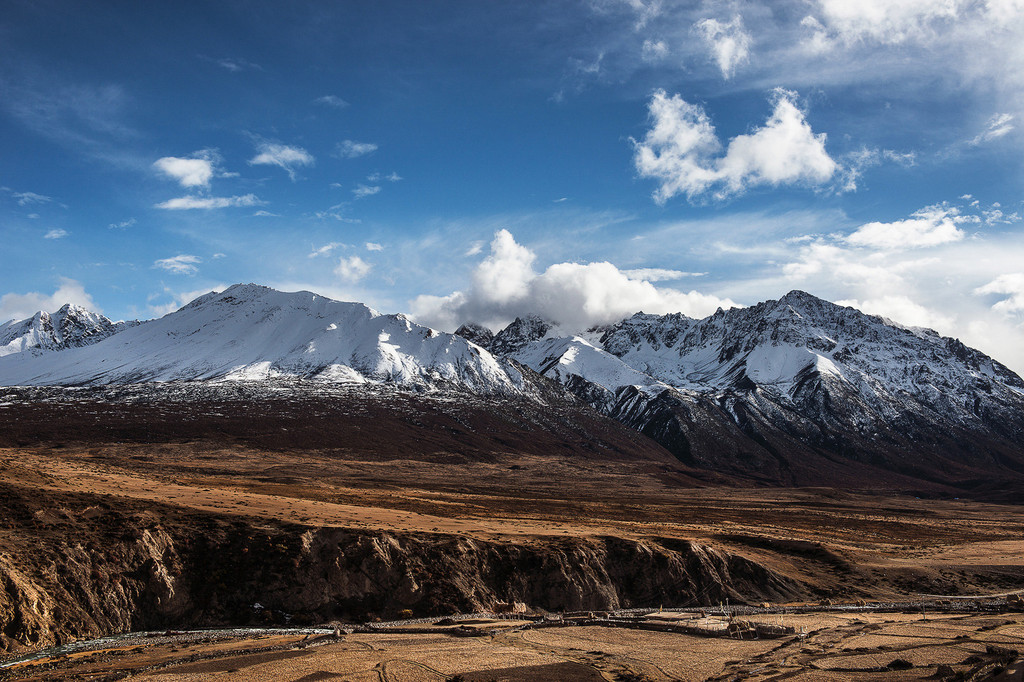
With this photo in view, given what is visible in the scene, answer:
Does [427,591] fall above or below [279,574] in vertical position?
below

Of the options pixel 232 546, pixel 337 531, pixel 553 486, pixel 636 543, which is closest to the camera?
pixel 232 546

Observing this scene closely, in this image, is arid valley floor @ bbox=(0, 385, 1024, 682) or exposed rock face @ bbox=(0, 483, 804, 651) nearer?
arid valley floor @ bbox=(0, 385, 1024, 682)

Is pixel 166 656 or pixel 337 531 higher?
pixel 337 531

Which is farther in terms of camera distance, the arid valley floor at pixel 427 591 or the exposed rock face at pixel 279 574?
the exposed rock face at pixel 279 574

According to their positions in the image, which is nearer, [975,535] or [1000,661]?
[1000,661]

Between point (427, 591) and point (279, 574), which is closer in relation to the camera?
point (279, 574)

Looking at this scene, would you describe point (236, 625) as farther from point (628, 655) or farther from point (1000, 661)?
point (1000, 661)

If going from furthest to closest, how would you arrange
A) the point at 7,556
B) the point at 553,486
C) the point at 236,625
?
the point at 553,486, the point at 236,625, the point at 7,556

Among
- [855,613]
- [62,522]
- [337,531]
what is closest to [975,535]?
[855,613]
